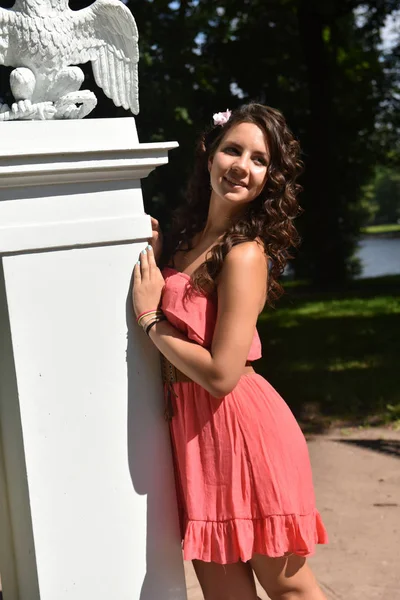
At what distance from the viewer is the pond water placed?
25.4 m

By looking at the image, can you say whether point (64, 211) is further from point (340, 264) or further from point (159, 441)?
point (340, 264)

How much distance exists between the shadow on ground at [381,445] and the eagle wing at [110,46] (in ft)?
12.1

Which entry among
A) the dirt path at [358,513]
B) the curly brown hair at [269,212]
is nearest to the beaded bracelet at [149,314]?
the curly brown hair at [269,212]

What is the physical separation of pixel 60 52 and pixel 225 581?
1.54 m

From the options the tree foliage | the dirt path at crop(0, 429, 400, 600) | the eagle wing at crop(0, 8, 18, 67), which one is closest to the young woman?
the eagle wing at crop(0, 8, 18, 67)

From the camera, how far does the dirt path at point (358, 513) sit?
3592 millimetres

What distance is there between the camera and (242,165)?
2.27 metres

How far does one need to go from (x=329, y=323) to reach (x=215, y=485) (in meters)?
8.11

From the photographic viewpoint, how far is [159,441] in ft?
7.57

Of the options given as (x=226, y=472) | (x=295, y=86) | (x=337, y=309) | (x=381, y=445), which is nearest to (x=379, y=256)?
(x=295, y=86)

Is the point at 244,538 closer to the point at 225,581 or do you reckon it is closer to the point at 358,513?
the point at 225,581

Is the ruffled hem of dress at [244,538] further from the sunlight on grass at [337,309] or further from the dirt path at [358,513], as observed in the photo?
the sunlight on grass at [337,309]

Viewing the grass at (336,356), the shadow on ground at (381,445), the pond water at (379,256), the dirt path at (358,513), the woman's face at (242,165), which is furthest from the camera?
the pond water at (379,256)

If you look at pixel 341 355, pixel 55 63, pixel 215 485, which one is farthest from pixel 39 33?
pixel 341 355
